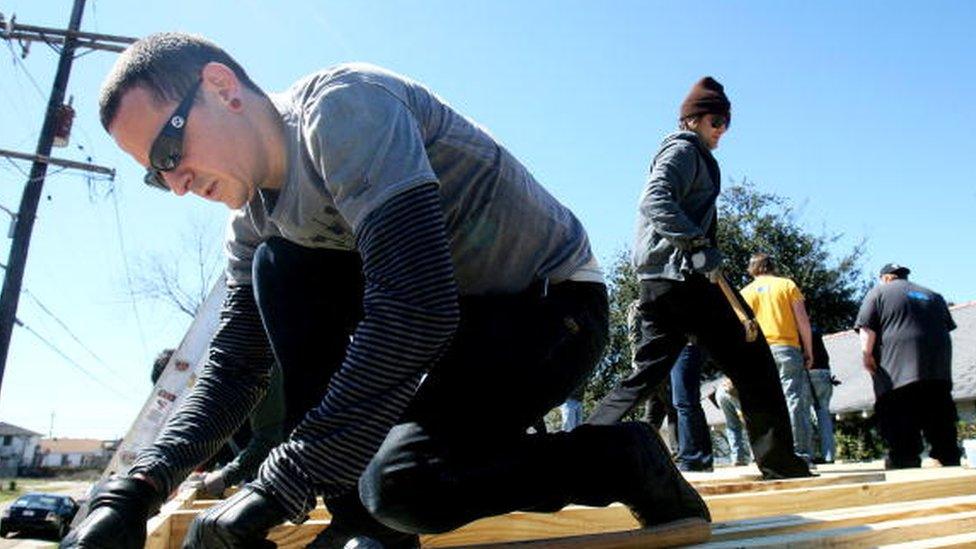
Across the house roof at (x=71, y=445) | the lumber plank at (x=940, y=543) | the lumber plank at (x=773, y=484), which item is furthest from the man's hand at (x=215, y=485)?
the house roof at (x=71, y=445)

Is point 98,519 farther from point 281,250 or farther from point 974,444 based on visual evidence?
point 974,444

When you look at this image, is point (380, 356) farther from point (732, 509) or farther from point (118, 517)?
point (732, 509)

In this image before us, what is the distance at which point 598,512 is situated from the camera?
7.32 ft

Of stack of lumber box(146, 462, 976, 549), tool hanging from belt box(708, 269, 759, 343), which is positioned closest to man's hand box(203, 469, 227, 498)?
stack of lumber box(146, 462, 976, 549)

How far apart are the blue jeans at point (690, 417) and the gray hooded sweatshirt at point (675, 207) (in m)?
1.79

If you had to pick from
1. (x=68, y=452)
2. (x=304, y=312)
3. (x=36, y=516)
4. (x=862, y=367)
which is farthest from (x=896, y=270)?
(x=68, y=452)

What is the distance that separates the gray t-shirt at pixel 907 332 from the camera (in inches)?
227

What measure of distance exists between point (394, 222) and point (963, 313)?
→ 1317 inches

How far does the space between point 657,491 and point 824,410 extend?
6.58 m

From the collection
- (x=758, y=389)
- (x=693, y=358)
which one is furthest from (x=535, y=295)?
(x=693, y=358)

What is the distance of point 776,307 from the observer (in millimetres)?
6250

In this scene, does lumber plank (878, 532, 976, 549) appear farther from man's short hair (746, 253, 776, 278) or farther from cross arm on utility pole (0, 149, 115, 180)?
cross arm on utility pole (0, 149, 115, 180)

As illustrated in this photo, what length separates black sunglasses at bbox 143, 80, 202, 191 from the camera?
1.57 meters

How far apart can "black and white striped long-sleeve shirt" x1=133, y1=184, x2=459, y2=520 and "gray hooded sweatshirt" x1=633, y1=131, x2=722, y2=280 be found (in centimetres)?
233
